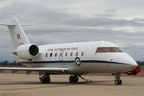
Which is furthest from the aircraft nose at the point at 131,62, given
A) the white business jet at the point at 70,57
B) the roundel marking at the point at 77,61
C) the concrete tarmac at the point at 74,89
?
the roundel marking at the point at 77,61

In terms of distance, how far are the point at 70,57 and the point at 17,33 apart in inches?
278

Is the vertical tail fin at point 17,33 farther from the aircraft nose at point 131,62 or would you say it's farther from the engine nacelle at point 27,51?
the aircraft nose at point 131,62

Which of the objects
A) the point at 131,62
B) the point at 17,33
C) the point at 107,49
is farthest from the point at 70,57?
the point at 17,33

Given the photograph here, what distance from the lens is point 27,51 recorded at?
28.2 m

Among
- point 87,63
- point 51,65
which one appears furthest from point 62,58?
point 87,63

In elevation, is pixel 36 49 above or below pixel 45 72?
above

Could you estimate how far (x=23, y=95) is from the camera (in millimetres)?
15414

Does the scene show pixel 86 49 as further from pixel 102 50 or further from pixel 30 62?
pixel 30 62

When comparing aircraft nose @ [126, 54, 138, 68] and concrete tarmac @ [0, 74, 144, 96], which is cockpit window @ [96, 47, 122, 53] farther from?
concrete tarmac @ [0, 74, 144, 96]

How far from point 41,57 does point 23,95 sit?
14.0 metres

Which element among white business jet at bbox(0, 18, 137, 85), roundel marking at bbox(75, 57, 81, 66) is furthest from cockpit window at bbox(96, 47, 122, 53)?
roundel marking at bbox(75, 57, 81, 66)

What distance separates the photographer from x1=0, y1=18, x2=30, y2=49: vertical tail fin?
3083cm

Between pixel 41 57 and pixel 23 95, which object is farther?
pixel 41 57

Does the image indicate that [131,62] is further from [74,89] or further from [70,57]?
[70,57]
